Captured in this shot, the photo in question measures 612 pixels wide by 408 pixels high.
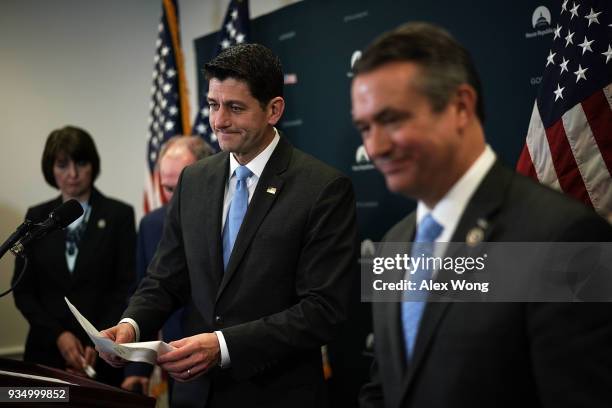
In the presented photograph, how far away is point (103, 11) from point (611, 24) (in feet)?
14.1

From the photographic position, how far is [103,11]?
17.6 feet

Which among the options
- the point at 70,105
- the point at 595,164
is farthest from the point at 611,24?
the point at 70,105

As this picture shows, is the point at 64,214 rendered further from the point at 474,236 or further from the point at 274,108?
the point at 474,236

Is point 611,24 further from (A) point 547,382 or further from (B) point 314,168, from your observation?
(A) point 547,382

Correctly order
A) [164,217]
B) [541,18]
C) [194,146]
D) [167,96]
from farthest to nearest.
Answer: [167,96] → [194,146] → [164,217] → [541,18]

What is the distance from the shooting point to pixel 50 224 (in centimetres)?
190

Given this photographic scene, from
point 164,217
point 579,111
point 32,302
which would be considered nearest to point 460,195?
point 579,111

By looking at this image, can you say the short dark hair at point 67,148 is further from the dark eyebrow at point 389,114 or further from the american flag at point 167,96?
the dark eyebrow at point 389,114

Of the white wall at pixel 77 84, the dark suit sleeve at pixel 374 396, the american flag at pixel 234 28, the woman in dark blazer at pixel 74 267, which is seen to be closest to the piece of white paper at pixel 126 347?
the dark suit sleeve at pixel 374 396

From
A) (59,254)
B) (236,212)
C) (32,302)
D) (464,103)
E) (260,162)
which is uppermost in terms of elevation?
(464,103)

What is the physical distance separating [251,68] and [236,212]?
459mm

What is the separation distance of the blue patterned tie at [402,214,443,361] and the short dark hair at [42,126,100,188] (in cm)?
265

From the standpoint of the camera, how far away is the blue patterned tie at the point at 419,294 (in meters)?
1.19

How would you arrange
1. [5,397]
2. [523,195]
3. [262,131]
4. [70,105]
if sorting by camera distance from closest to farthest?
[523,195] → [5,397] → [262,131] → [70,105]
